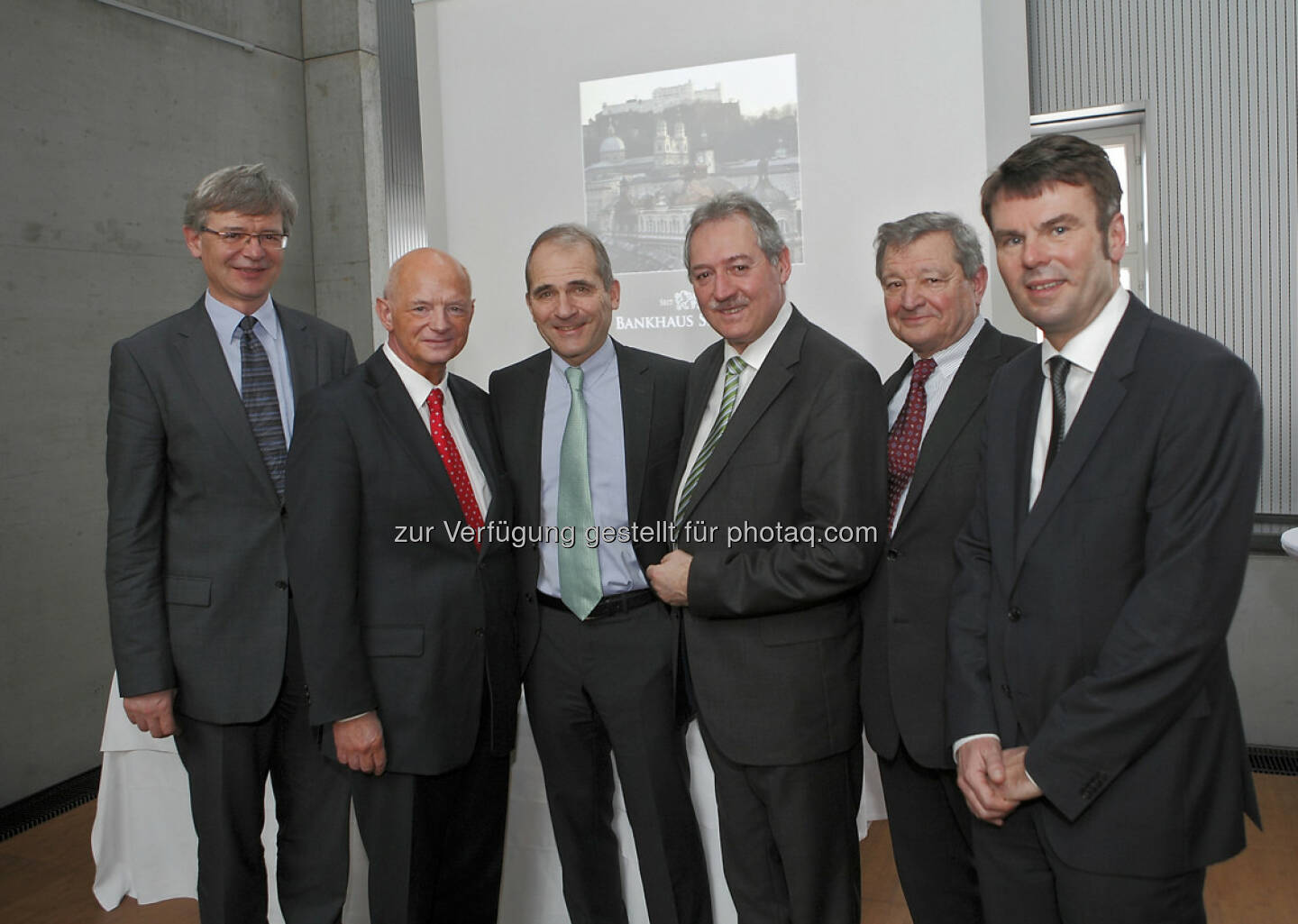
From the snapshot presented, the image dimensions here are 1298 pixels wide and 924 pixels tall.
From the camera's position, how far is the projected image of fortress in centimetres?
393

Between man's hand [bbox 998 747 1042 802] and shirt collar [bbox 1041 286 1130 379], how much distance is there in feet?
2.10

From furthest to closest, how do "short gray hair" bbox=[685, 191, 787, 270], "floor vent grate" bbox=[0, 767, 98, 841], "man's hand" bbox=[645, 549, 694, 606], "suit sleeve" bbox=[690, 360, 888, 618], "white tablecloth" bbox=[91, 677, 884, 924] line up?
"floor vent grate" bbox=[0, 767, 98, 841] → "white tablecloth" bbox=[91, 677, 884, 924] → "short gray hair" bbox=[685, 191, 787, 270] → "man's hand" bbox=[645, 549, 694, 606] → "suit sleeve" bbox=[690, 360, 888, 618]

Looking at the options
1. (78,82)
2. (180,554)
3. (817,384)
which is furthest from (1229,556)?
(78,82)

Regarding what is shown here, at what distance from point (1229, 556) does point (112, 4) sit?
5085mm

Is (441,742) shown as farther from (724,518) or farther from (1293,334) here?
(1293,334)

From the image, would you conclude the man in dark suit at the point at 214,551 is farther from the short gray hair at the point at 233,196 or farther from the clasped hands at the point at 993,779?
the clasped hands at the point at 993,779

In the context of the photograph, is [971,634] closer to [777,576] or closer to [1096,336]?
[777,576]

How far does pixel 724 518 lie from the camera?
202 centimetres

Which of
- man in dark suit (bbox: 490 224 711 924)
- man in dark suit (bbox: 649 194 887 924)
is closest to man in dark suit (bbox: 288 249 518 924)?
man in dark suit (bbox: 490 224 711 924)

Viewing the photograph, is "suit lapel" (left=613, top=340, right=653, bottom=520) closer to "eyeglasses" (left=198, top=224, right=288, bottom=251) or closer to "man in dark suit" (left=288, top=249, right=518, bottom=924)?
"man in dark suit" (left=288, top=249, right=518, bottom=924)

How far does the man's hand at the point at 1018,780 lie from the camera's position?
151 centimetres

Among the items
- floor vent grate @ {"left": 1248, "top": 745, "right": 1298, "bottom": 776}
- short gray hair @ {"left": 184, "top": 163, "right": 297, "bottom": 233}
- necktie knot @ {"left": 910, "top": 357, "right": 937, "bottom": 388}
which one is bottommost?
floor vent grate @ {"left": 1248, "top": 745, "right": 1298, "bottom": 776}

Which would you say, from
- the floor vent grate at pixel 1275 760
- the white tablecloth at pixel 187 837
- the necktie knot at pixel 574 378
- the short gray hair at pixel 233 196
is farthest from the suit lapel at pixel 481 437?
the floor vent grate at pixel 1275 760

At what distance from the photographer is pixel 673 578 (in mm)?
2021
